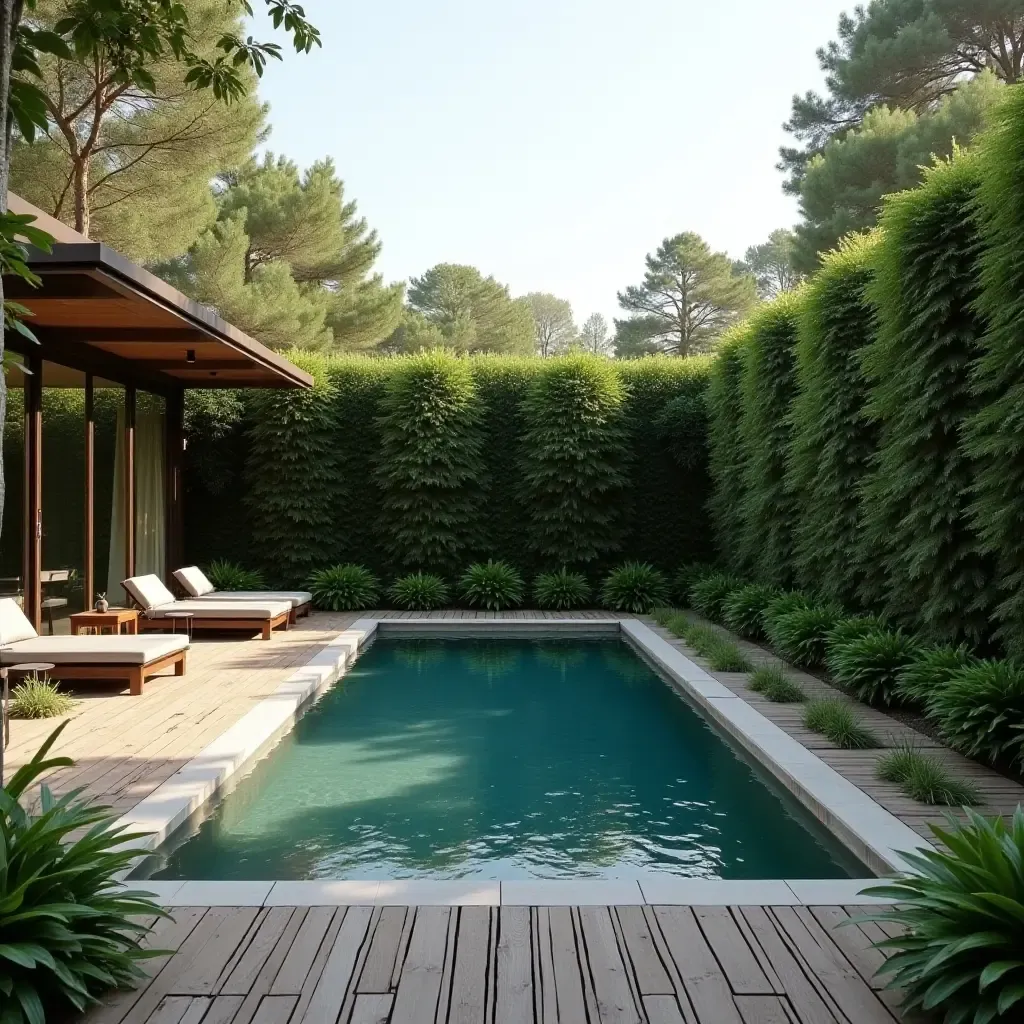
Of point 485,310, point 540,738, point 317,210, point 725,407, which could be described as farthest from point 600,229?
point 540,738

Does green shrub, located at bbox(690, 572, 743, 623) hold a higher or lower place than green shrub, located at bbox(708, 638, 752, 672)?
higher

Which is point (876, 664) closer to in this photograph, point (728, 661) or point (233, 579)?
point (728, 661)

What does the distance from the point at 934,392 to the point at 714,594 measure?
572 cm

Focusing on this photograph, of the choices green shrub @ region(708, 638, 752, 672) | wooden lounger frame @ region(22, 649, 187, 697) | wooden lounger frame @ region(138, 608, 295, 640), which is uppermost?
wooden lounger frame @ region(138, 608, 295, 640)

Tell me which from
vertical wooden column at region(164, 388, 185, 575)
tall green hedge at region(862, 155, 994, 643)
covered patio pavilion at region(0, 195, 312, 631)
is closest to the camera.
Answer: tall green hedge at region(862, 155, 994, 643)

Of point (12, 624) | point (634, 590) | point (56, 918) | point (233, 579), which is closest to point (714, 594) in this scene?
point (634, 590)

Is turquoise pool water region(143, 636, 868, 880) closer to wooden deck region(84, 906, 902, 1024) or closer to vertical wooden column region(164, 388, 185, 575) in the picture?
wooden deck region(84, 906, 902, 1024)

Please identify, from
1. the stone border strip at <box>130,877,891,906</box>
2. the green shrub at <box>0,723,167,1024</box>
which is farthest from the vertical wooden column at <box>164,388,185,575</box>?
the green shrub at <box>0,723,167,1024</box>

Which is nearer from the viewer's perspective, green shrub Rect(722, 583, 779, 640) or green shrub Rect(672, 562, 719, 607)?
green shrub Rect(722, 583, 779, 640)

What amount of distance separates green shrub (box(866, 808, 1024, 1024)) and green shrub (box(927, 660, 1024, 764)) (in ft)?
7.92

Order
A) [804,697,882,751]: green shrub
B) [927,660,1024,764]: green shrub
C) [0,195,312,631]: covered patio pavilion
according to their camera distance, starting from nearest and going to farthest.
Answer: [927,660,1024,764]: green shrub → [804,697,882,751]: green shrub → [0,195,312,631]: covered patio pavilion

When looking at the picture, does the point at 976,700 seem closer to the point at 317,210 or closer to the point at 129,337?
the point at 129,337

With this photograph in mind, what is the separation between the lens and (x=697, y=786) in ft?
19.3

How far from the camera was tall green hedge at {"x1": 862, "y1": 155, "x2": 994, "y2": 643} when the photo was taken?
21.1 feet
